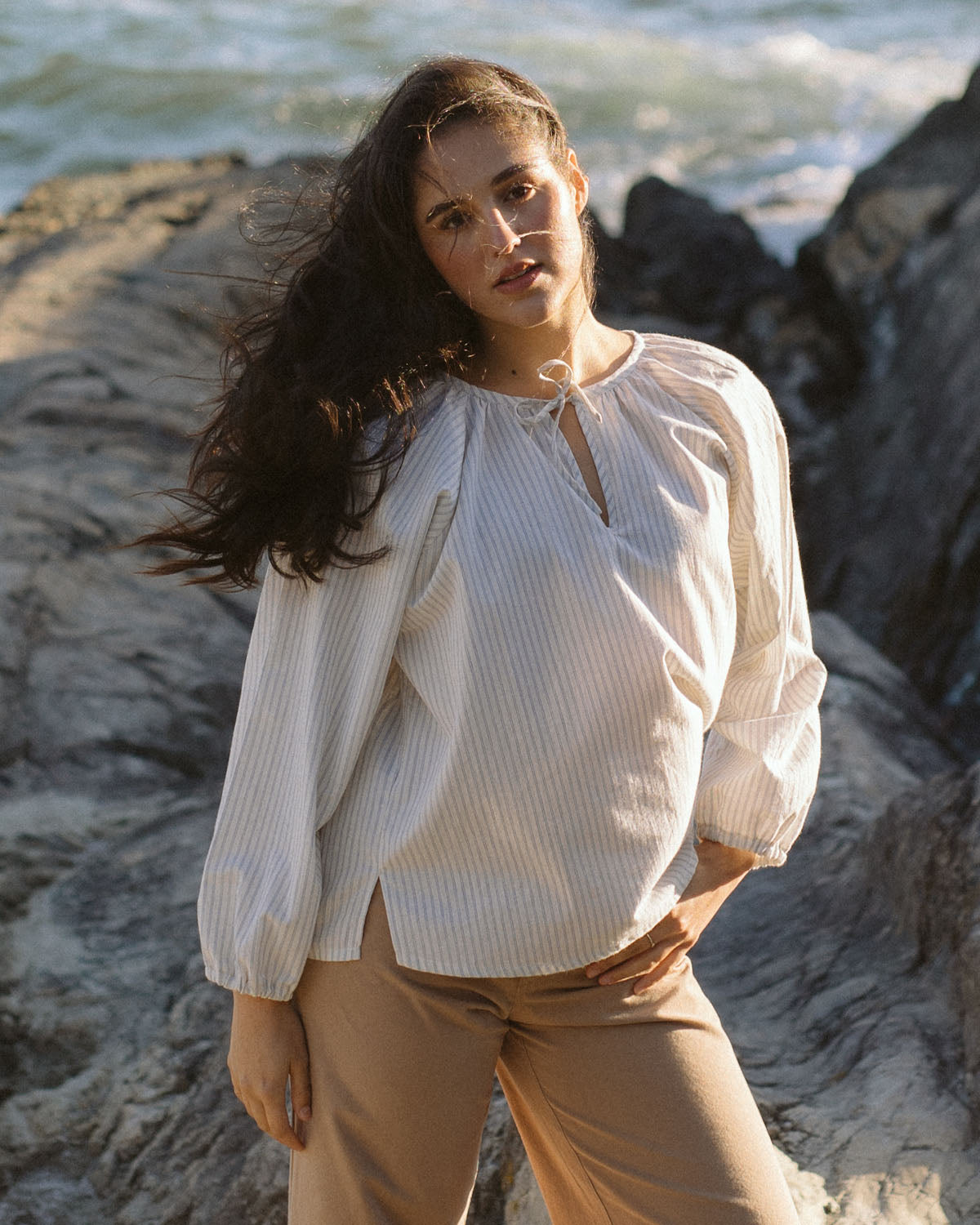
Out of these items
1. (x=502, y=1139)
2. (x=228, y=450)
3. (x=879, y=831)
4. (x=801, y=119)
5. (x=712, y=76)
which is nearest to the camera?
(x=228, y=450)

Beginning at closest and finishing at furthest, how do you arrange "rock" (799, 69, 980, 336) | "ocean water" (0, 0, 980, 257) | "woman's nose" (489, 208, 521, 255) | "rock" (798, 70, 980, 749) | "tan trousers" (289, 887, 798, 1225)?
"tan trousers" (289, 887, 798, 1225) → "woman's nose" (489, 208, 521, 255) → "rock" (798, 70, 980, 749) → "rock" (799, 69, 980, 336) → "ocean water" (0, 0, 980, 257)

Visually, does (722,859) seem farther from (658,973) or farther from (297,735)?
(297,735)

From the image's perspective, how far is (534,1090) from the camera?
1602 mm

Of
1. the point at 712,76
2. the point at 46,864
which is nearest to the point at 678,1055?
the point at 46,864

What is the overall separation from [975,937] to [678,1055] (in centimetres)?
76

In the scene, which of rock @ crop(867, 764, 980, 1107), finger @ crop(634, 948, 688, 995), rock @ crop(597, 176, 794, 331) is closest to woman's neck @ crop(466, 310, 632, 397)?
finger @ crop(634, 948, 688, 995)

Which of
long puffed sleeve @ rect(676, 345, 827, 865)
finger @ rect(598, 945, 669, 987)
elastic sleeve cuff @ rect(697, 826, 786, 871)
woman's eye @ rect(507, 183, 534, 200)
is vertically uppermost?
woman's eye @ rect(507, 183, 534, 200)

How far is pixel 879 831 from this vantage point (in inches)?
96.9

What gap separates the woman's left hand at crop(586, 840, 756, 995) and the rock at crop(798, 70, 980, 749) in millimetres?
1827

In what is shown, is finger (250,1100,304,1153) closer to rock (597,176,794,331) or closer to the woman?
the woman

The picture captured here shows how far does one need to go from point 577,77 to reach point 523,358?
14.1 metres

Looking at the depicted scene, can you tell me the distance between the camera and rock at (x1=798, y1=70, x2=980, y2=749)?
12.1ft

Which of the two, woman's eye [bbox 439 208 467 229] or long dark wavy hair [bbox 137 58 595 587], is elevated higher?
woman's eye [bbox 439 208 467 229]

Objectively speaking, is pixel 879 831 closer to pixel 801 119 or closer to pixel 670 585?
pixel 670 585
